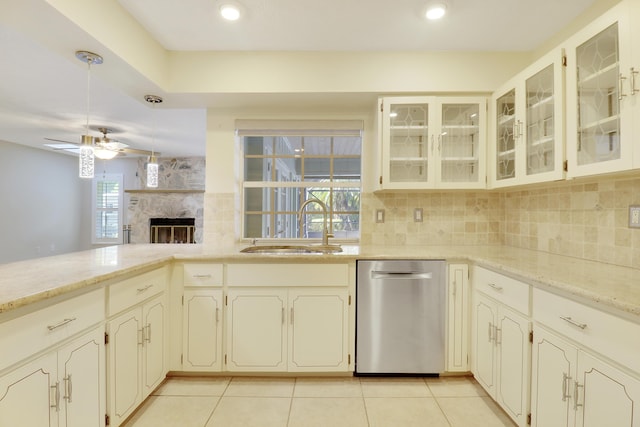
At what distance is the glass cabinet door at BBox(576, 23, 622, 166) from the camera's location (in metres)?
1.40

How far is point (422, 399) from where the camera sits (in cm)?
197

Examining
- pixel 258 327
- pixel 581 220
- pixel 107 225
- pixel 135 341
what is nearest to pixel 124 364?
pixel 135 341

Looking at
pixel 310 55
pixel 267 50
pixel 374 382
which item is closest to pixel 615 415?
pixel 374 382

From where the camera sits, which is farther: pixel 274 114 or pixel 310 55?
pixel 274 114

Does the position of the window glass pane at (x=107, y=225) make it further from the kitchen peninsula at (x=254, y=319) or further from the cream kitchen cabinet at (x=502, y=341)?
the cream kitchen cabinet at (x=502, y=341)

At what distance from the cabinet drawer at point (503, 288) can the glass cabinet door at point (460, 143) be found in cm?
75

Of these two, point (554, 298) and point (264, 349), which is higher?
point (554, 298)

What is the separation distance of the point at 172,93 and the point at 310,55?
110cm

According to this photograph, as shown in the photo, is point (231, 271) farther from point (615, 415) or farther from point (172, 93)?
point (615, 415)

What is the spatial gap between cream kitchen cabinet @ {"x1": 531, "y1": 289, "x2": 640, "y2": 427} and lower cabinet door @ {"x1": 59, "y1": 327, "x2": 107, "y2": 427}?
6.51 feet

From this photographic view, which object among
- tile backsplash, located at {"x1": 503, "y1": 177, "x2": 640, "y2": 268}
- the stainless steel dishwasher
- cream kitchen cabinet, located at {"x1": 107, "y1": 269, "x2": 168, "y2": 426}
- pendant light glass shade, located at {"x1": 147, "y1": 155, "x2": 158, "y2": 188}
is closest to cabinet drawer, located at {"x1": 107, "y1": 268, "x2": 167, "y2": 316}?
cream kitchen cabinet, located at {"x1": 107, "y1": 269, "x2": 168, "y2": 426}

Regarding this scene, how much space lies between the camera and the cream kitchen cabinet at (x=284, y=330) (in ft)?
7.01

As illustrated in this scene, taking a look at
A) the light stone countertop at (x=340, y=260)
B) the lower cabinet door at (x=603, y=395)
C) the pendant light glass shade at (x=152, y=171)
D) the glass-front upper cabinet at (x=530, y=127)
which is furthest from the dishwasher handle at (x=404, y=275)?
the pendant light glass shade at (x=152, y=171)

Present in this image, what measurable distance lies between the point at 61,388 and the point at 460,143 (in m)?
2.72
